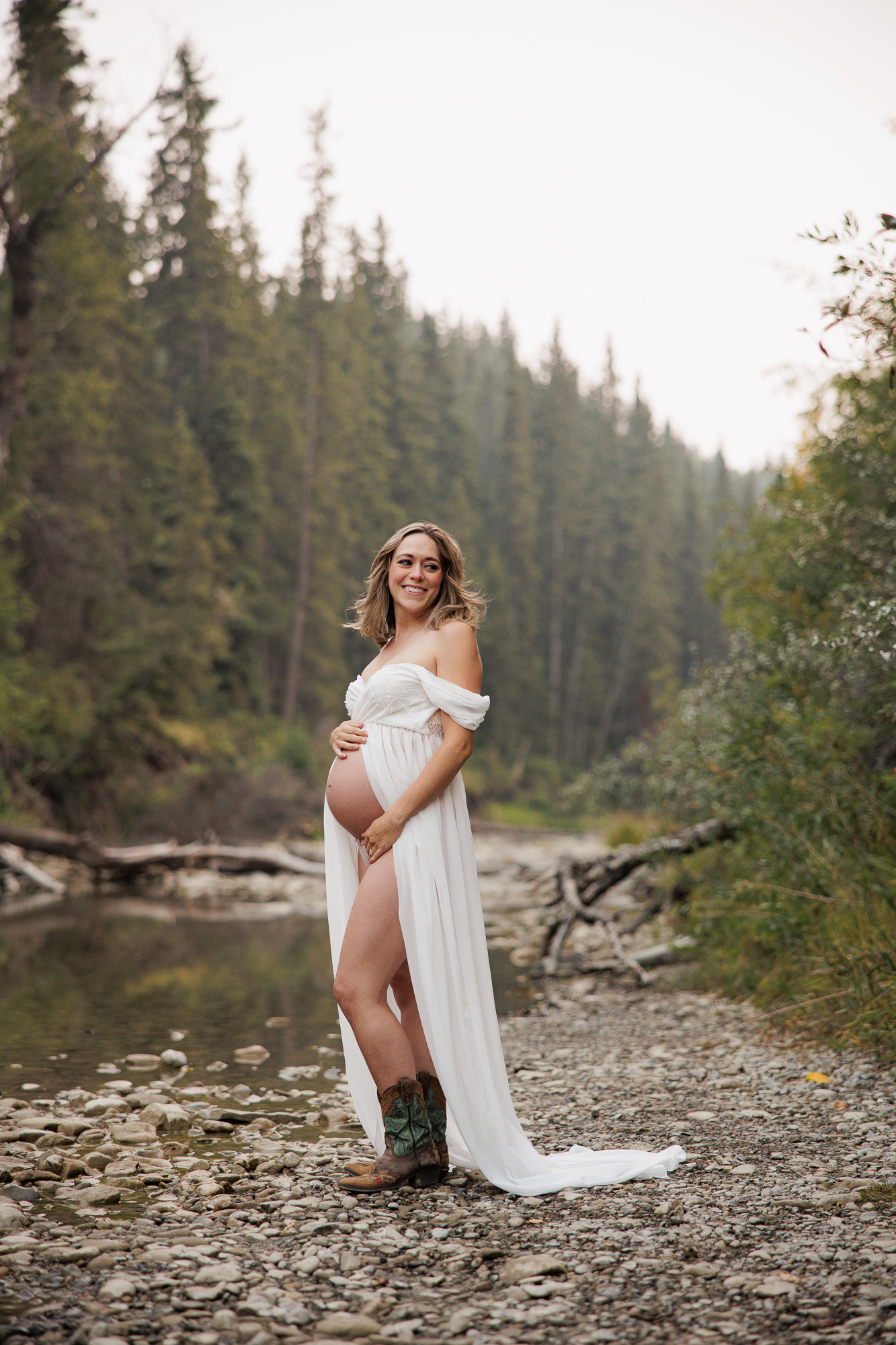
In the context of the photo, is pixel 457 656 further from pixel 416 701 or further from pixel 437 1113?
pixel 437 1113

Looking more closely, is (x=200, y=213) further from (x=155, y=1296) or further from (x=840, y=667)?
(x=155, y=1296)

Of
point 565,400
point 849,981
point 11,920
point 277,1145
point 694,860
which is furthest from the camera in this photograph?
point 565,400

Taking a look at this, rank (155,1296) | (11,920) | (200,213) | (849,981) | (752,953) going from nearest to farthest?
(155,1296), (849,981), (752,953), (11,920), (200,213)

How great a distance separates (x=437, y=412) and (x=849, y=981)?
5339cm

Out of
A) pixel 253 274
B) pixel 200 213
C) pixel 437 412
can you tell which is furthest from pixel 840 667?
pixel 437 412

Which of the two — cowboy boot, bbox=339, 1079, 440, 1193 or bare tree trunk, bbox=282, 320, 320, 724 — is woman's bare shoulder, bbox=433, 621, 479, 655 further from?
bare tree trunk, bbox=282, 320, 320, 724

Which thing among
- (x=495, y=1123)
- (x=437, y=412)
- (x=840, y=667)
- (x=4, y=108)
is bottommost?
(x=495, y=1123)

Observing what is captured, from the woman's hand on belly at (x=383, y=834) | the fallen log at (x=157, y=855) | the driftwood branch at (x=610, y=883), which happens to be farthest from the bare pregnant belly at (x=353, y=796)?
the fallen log at (x=157, y=855)

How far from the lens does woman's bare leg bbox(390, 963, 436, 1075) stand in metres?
3.82

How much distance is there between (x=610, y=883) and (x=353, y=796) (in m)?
6.87

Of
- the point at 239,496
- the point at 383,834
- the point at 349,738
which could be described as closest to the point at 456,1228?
the point at 383,834

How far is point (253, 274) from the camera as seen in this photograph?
41906 mm

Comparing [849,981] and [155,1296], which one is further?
[849,981]

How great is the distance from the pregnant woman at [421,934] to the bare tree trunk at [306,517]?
1253 inches
